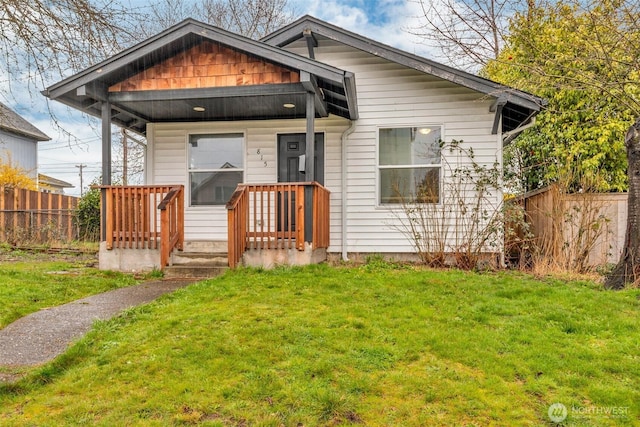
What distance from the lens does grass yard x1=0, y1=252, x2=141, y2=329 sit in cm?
456

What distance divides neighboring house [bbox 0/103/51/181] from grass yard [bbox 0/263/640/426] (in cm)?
2051

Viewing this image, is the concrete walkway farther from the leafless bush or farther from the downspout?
the leafless bush

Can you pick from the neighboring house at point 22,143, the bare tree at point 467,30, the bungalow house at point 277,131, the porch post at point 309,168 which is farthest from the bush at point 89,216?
the bare tree at point 467,30

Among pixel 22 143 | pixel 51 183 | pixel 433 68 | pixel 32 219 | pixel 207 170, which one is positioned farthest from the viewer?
pixel 51 183

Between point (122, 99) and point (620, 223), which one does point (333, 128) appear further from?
point (620, 223)

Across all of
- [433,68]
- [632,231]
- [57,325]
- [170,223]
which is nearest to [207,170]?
[170,223]

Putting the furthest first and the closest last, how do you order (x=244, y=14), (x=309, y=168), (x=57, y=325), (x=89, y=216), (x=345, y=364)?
(x=244, y=14) < (x=89, y=216) < (x=309, y=168) < (x=57, y=325) < (x=345, y=364)

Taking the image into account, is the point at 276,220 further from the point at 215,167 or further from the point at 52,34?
A: the point at 52,34

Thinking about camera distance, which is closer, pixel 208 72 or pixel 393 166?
pixel 208 72

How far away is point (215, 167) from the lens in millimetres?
8422

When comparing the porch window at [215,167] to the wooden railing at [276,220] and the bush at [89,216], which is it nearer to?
the wooden railing at [276,220]

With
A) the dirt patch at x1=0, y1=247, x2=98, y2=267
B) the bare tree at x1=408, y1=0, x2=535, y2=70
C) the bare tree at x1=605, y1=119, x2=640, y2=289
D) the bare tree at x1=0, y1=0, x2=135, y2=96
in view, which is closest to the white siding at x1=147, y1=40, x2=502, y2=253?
the bare tree at x1=605, y1=119, x2=640, y2=289

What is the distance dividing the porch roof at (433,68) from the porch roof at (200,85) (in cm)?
120

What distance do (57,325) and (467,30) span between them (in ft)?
42.3
